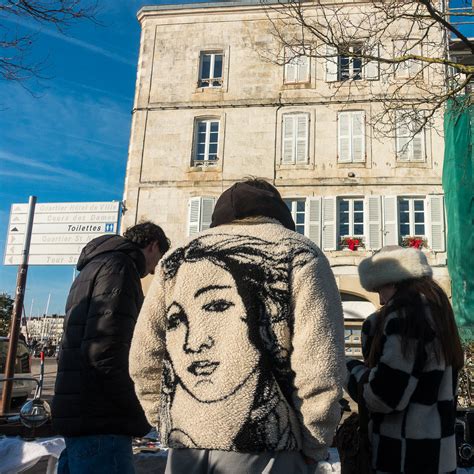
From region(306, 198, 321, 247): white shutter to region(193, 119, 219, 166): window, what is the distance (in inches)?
137

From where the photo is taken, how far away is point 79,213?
12023 mm

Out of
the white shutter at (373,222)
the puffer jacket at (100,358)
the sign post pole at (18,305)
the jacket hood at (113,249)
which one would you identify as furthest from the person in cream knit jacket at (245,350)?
the white shutter at (373,222)

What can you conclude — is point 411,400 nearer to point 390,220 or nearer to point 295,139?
point 390,220

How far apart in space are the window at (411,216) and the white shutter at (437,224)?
291 millimetres

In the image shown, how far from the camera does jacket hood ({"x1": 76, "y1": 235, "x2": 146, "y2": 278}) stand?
2535 millimetres

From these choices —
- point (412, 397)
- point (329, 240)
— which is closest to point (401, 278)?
point (412, 397)

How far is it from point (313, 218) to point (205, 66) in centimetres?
670

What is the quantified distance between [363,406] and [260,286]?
0.89m

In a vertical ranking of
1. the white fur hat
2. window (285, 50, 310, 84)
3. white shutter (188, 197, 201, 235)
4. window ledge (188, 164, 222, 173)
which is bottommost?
the white fur hat

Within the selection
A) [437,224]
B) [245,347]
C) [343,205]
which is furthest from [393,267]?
[343,205]

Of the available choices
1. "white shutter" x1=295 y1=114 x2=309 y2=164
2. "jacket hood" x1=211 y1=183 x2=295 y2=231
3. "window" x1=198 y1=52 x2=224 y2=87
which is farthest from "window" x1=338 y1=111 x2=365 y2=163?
"jacket hood" x1=211 y1=183 x2=295 y2=231

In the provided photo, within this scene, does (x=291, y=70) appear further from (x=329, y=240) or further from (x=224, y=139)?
(x=329, y=240)

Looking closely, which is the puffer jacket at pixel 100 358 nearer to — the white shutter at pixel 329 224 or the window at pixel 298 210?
the white shutter at pixel 329 224

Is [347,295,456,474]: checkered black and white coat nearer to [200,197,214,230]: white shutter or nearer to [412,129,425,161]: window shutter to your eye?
[200,197,214,230]: white shutter
